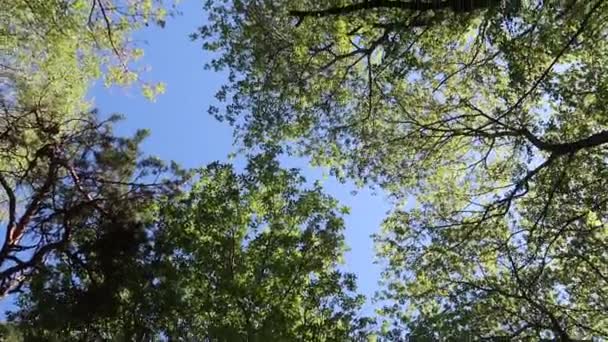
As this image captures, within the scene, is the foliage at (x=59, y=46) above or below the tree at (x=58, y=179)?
above

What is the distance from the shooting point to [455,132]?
10125 millimetres

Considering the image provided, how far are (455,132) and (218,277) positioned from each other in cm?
452

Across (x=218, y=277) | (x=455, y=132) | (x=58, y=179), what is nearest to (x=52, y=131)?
(x=58, y=179)

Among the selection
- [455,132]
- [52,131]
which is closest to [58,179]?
[52,131]

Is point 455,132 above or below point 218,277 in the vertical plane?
above

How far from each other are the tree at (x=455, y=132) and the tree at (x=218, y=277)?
1.11 m

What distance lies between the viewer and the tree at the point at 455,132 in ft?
26.7

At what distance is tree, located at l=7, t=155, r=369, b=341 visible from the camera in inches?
332

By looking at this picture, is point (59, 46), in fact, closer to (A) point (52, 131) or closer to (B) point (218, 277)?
(A) point (52, 131)

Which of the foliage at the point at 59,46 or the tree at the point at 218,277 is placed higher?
the foliage at the point at 59,46

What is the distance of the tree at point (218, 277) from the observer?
8.42m

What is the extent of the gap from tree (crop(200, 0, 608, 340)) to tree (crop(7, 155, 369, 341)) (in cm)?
111

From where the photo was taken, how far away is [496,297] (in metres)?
9.41

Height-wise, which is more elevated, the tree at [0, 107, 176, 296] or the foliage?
the foliage
